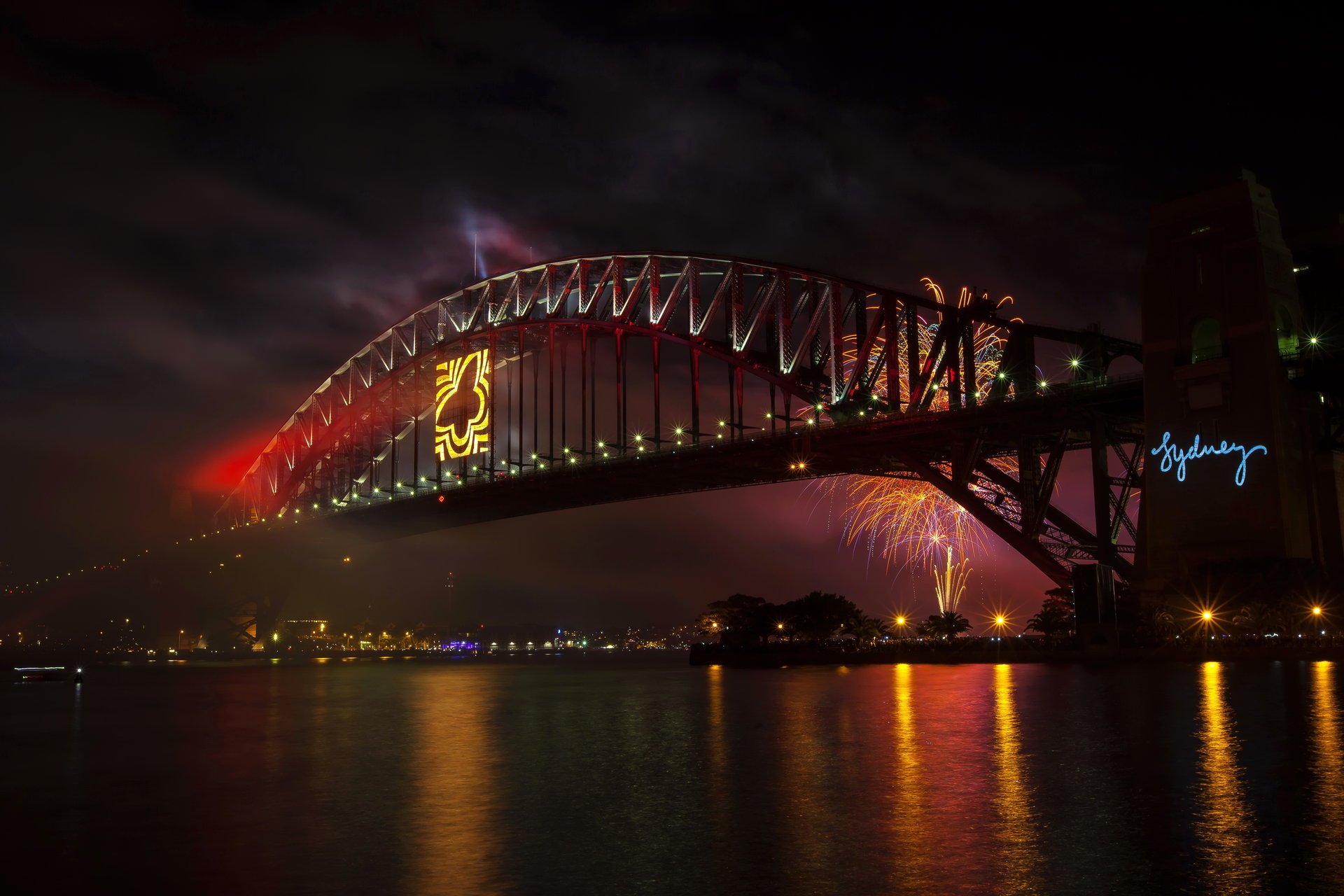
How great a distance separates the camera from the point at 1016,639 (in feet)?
176

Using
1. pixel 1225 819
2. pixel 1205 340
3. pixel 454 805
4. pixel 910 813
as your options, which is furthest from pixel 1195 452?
pixel 454 805

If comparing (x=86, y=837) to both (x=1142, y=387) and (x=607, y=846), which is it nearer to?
(x=607, y=846)

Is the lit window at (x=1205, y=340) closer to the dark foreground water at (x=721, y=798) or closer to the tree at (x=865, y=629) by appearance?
the dark foreground water at (x=721, y=798)

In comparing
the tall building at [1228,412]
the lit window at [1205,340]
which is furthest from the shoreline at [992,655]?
the lit window at [1205,340]

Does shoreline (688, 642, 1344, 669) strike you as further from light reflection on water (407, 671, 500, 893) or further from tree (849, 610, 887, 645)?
light reflection on water (407, 671, 500, 893)

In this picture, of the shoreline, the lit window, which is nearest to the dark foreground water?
the shoreline

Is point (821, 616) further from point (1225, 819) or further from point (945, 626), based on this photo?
point (1225, 819)

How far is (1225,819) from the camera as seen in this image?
13.5 metres

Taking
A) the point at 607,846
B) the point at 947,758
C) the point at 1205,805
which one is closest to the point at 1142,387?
the point at 947,758

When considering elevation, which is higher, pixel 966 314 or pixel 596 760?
pixel 966 314

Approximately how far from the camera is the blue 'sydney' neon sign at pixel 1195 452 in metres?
41.6

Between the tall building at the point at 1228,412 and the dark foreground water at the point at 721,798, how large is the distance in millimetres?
8835

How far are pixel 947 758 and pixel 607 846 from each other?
816 centimetres

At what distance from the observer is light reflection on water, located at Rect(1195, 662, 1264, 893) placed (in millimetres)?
10914
